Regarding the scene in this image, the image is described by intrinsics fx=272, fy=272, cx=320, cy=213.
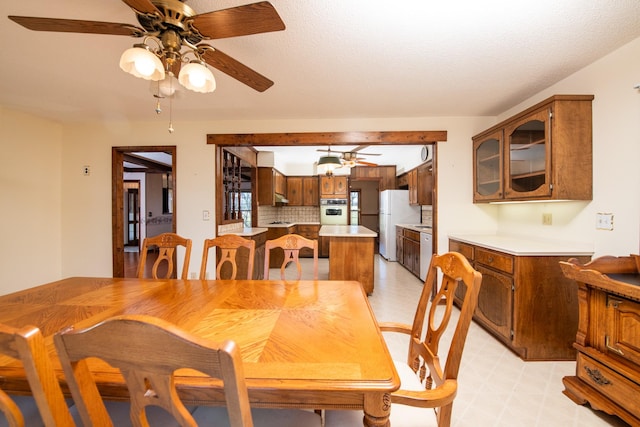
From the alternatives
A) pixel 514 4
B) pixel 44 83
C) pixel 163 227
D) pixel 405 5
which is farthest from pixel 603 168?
pixel 163 227

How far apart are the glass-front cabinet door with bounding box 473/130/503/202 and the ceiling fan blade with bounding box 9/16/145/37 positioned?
3101mm

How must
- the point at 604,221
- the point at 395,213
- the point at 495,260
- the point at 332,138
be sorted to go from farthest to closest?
the point at 395,213, the point at 332,138, the point at 495,260, the point at 604,221

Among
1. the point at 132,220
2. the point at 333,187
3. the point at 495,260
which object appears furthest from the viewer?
the point at 132,220

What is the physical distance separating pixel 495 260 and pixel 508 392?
3.35 ft

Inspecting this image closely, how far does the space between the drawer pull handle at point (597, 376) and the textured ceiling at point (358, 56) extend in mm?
2107

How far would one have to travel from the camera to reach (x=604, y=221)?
2.03 metres

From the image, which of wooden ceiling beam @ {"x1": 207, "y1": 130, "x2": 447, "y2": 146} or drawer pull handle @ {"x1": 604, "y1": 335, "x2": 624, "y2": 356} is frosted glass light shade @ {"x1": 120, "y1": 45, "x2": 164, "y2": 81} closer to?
wooden ceiling beam @ {"x1": 207, "y1": 130, "x2": 447, "y2": 146}

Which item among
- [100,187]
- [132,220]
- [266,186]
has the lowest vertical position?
[132,220]

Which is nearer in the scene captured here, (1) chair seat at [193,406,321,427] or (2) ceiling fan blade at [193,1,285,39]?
(1) chair seat at [193,406,321,427]

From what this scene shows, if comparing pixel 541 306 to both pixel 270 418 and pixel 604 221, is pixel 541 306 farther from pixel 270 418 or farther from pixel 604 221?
pixel 270 418

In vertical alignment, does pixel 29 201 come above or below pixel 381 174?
below

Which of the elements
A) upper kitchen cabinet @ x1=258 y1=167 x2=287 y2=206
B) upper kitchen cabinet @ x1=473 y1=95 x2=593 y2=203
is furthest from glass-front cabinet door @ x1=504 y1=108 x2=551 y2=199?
upper kitchen cabinet @ x1=258 y1=167 x2=287 y2=206

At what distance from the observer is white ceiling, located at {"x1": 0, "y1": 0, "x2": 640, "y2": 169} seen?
1.59 metres

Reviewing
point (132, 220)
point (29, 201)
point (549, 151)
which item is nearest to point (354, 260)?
point (549, 151)
